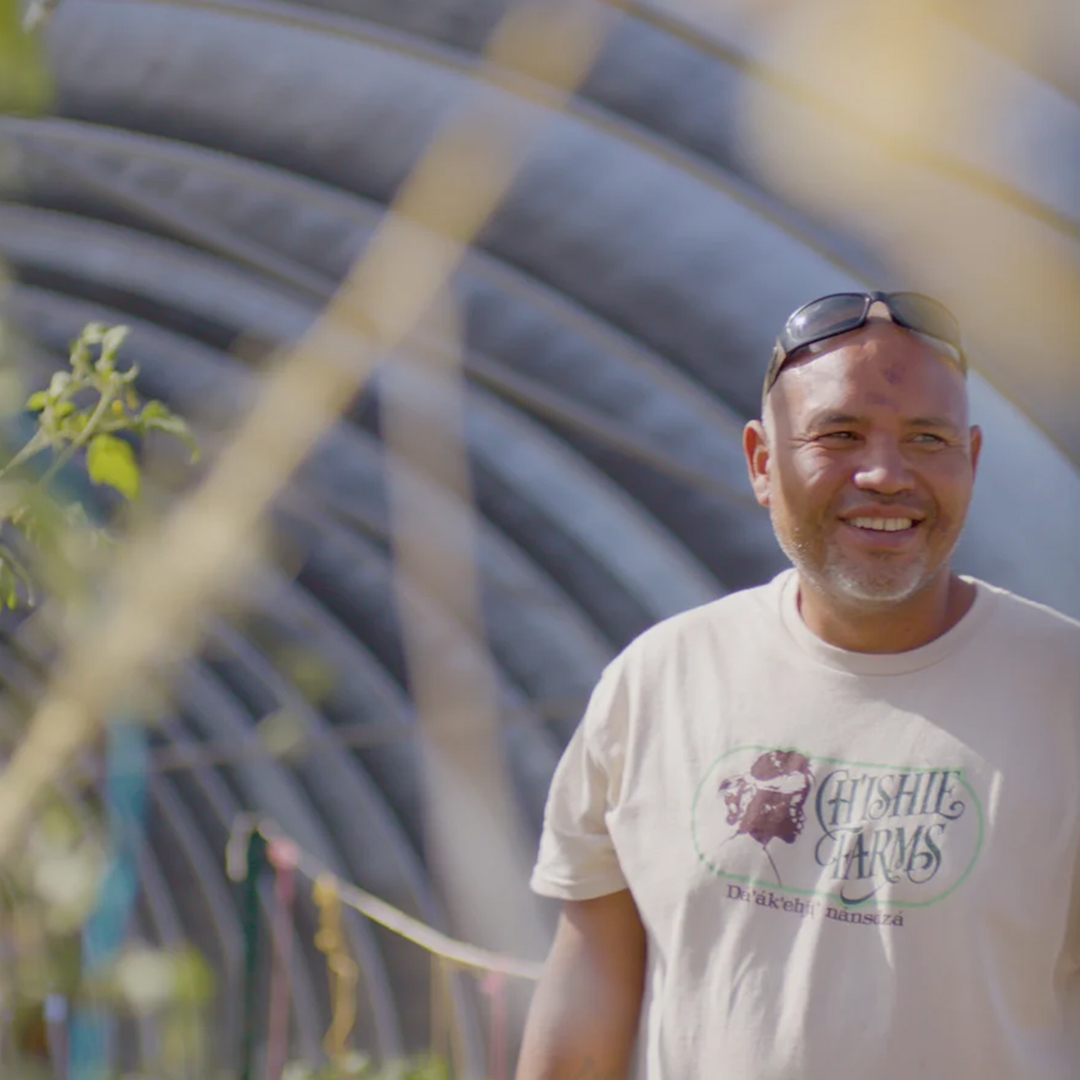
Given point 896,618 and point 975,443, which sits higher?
point 975,443

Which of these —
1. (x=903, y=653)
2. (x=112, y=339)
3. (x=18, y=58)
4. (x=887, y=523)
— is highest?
(x=112, y=339)

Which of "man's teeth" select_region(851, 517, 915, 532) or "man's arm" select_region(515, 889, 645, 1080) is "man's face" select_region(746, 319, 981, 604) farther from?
"man's arm" select_region(515, 889, 645, 1080)

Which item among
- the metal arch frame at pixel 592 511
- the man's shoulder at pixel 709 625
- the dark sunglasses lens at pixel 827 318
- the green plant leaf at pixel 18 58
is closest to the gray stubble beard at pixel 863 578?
Answer: the man's shoulder at pixel 709 625

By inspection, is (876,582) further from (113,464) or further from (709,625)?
(113,464)

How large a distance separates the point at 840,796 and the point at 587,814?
36cm

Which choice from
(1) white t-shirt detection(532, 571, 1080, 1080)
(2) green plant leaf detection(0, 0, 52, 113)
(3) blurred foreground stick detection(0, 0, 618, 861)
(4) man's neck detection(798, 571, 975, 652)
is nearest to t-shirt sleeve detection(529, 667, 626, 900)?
(1) white t-shirt detection(532, 571, 1080, 1080)

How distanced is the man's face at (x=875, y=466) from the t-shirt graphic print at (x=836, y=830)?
8.3 inches

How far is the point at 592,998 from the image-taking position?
2125mm

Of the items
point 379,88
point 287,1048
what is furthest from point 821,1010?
point 287,1048

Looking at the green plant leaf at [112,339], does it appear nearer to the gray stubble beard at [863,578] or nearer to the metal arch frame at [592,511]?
the gray stubble beard at [863,578]

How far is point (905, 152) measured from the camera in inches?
258

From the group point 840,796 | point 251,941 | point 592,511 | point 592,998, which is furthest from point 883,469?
point 592,511

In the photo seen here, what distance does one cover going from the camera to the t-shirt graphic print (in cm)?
188

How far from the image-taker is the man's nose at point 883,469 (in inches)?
78.0
